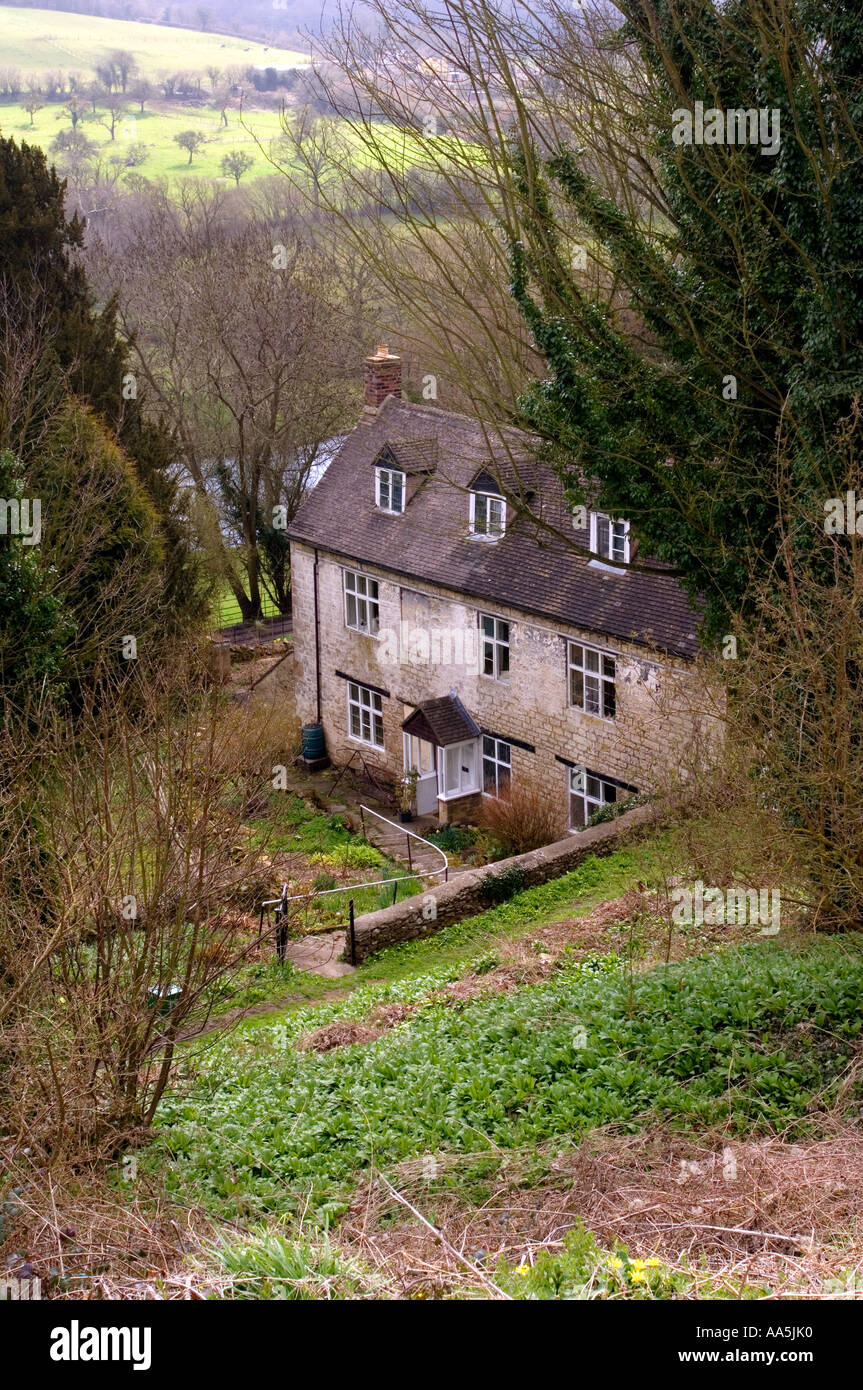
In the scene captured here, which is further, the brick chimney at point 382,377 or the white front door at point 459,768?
the brick chimney at point 382,377

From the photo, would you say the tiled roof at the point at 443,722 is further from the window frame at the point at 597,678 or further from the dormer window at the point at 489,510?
the dormer window at the point at 489,510

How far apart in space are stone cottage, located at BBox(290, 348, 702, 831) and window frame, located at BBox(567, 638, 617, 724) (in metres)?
0.03

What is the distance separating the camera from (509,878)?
1800cm

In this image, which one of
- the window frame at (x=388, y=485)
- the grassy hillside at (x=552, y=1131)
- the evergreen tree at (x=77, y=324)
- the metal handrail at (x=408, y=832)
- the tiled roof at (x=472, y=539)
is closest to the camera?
the grassy hillside at (x=552, y=1131)

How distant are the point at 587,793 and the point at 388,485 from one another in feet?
28.6

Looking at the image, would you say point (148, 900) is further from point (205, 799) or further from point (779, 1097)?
point (779, 1097)

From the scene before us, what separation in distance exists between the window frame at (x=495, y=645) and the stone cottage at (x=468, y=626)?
0.04 metres

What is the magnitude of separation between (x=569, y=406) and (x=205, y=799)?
7500 millimetres

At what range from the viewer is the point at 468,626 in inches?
944

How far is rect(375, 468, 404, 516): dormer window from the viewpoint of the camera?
85.9ft

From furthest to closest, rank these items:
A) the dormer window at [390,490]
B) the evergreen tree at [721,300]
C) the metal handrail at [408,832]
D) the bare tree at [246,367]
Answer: the bare tree at [246,367]
the dormer window at [390,490]
the metal handrail at [408,832]
the evergreen tree at [721,300]

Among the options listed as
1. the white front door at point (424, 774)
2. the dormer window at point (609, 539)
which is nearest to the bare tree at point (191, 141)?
the white front door at point (424, 774)

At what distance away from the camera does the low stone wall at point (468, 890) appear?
16.6 metres
